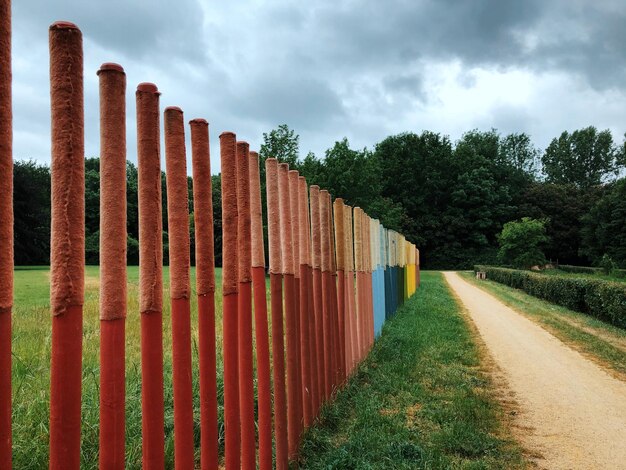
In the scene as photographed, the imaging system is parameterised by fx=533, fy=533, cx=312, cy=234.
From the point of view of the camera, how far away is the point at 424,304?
Answer: 16.9 m

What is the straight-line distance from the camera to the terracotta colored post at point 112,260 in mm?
1730

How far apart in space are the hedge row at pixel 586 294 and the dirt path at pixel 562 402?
4116mm

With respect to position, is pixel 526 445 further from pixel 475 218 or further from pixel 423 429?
pixel 475 218

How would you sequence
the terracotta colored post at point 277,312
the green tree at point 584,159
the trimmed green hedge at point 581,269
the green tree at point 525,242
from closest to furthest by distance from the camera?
the terracotta colored post at point 277,312, the trimmed green hedge at point 581,269, the green tree at point 525,242, the green tree at point 584,159

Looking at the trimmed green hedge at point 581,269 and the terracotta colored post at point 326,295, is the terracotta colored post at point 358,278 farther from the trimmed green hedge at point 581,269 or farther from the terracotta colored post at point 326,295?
the trimmed green hedge at point 581,269

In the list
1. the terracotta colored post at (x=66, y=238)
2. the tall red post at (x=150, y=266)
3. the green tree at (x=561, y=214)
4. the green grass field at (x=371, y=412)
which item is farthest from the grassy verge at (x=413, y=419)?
the green tree at (x=561, y=214)

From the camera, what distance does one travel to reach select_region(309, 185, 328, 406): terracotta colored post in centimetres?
476

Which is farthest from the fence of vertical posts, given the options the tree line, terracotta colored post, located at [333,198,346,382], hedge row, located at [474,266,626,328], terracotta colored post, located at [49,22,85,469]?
the tree line

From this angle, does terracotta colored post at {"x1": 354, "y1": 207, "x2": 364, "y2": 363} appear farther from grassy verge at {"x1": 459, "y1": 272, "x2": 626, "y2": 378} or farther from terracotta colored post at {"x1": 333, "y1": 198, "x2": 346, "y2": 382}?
grassy verge at {"x1": 459, "y1": 272, "x2": 626, "y2": 378}

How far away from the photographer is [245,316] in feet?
9.72

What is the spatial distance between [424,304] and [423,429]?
1230 centimetres

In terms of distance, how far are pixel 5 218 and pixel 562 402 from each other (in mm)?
6474

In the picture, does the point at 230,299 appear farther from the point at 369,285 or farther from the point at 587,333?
the point at 587,333

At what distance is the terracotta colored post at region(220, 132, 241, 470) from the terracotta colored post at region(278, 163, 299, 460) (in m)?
1.11
